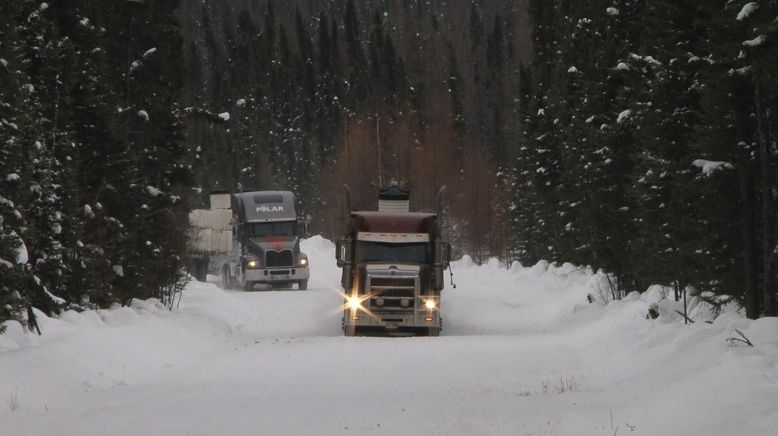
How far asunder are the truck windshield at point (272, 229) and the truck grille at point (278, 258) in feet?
2.85

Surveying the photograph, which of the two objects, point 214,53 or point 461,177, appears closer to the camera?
point 461,177

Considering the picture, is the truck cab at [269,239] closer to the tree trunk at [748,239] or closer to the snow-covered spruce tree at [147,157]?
the snow-covered spruce tree at [147,157]

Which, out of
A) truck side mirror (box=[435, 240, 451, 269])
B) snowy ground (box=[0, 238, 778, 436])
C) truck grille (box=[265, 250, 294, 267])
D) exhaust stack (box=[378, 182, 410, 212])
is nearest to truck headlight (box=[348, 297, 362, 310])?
snowy ground (box=[0, 238, 778, 436])

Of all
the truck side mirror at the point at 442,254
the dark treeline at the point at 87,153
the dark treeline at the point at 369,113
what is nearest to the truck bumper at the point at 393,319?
the truck side mirror at the point at 442,254

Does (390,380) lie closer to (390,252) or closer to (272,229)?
(390,252)

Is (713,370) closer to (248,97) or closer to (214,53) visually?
(248,97)

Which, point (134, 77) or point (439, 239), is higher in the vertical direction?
point (134, 77)

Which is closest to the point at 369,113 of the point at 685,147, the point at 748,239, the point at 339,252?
the point at 339,252

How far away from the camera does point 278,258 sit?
144 feet

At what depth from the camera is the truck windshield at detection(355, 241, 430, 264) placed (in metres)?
25.0

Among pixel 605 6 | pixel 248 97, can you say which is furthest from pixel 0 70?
pixel 248 97

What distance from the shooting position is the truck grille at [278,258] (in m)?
43.6

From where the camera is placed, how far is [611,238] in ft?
97.0

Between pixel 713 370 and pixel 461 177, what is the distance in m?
98.6
